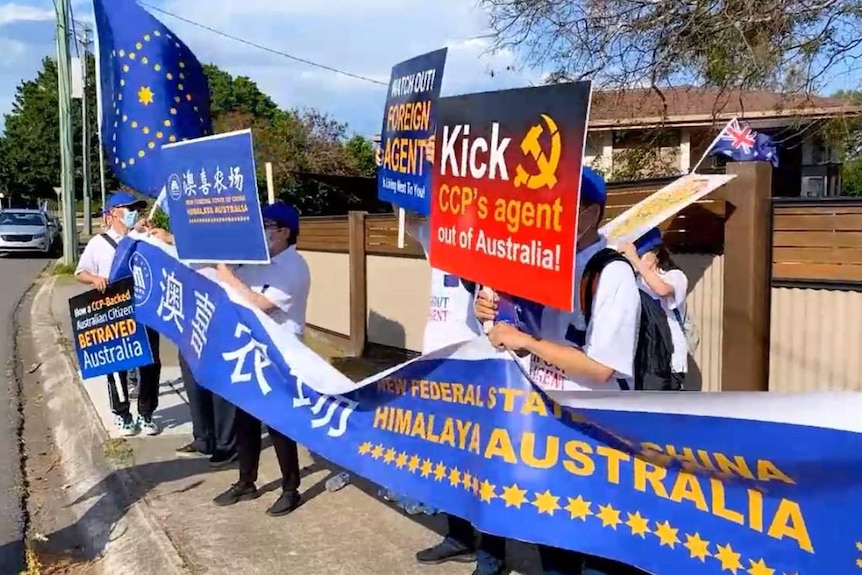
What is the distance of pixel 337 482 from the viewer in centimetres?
561

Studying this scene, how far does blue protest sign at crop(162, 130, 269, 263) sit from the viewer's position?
4.82 metres

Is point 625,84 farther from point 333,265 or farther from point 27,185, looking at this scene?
point 27,185

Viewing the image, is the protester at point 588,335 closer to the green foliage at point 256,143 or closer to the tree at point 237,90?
the green foliage at point 256,143

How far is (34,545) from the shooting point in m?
5.20

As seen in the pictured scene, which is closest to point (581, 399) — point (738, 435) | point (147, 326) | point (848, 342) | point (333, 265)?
point (738, 435)

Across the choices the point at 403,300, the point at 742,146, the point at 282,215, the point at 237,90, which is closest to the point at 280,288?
the point at 282,215

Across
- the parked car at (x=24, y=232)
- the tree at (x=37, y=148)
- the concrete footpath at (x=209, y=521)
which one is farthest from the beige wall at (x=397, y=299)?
the tree at (x=37, y=148)

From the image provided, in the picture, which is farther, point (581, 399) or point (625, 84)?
point (625, 84)

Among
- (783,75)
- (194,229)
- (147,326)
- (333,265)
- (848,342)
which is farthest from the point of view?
(333,265)

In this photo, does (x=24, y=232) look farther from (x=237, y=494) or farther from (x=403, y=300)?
(x=237, y=494)

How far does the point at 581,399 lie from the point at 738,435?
551 millimetres

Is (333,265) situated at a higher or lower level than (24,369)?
higher

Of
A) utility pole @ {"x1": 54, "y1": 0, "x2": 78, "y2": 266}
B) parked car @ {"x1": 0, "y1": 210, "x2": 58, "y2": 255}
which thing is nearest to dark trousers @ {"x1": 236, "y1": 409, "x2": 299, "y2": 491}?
utility pole @ {"x1": 54, "y1": 0, "x2": 78, "y2": 266}

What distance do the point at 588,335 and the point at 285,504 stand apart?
264 centimetres
